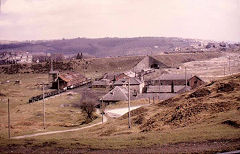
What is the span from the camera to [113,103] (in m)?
57.3

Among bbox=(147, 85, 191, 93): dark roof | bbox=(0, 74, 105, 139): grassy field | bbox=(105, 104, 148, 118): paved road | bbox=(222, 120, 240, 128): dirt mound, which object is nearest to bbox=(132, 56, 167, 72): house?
bbox=(147, 85, 191, 93): dark roof

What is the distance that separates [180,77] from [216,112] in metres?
46.3

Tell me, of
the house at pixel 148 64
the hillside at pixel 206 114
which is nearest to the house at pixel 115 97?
the hillside at pixel 206 114

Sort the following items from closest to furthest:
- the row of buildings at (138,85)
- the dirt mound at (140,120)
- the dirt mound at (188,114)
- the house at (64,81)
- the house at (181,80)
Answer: the dirt mound at (188,114)
the dirt mound at (140,120)
the row of buildings at (138,85)
the house at (181,80)
the house at (64,81)

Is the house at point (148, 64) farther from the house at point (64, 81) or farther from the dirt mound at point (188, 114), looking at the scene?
the dirt mound at point (188, 114)

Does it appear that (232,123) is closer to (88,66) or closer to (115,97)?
(115,97)

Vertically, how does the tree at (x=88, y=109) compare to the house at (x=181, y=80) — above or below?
below

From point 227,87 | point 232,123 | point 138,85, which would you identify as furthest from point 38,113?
point 232,123

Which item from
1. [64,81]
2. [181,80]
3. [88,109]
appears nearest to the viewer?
[88,109]

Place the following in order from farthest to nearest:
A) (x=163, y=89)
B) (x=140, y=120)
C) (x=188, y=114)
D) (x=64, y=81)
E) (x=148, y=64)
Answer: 1. (x=148, y=64)
2. (x=64, y=81)
3. (x=163, y=89)
4. (x=140, y=120)
5. (x=188, y=114)

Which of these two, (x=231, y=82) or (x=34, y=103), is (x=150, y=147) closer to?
(x=231, y=82)

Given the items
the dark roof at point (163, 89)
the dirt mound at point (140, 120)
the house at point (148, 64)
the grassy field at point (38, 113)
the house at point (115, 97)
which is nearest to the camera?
the dirt mound at point (140, 120)

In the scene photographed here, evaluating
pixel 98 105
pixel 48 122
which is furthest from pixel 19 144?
pixel 98 105

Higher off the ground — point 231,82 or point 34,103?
point 231,82
